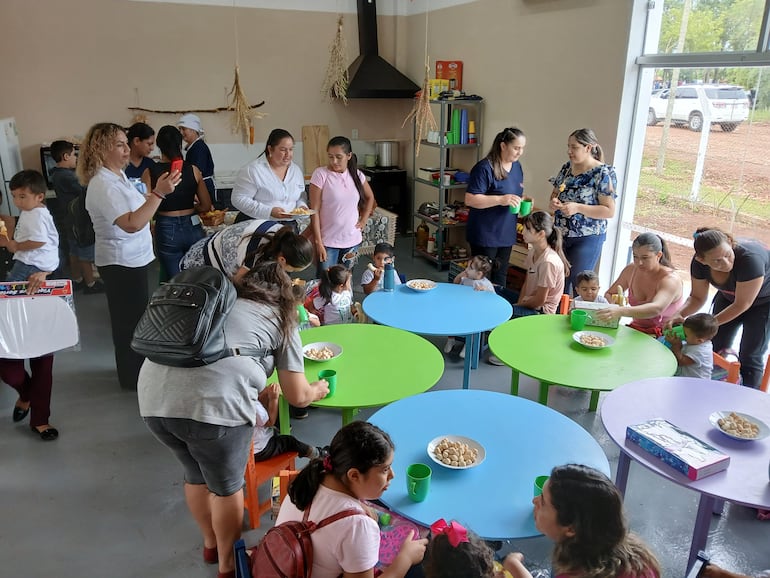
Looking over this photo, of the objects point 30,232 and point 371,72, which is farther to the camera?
point 371,72

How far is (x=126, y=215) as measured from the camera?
303cm

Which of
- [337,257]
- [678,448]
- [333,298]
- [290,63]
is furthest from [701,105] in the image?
[290,63]

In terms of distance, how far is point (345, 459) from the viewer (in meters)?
1.58

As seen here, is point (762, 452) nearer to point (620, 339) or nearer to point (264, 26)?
point (620, 339)

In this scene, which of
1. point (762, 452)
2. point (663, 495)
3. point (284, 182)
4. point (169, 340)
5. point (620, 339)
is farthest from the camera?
point (284, 182)

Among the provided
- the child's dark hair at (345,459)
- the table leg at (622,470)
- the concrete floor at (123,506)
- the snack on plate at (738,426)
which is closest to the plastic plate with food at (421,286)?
the concrete floor at (123,506)

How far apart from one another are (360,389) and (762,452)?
4.84 feet

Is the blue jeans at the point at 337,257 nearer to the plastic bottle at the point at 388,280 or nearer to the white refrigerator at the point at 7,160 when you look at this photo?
the plastic bottle at the point at 388,280

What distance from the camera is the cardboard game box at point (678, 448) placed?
186cm

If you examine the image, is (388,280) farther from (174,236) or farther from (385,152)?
(385,152)

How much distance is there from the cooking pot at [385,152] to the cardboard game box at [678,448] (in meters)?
5.61

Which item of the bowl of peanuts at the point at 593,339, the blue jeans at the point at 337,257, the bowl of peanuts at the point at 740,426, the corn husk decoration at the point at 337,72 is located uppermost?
the corn husk decoration at the point at 337,72

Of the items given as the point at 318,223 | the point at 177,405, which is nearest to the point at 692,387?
the point at 177,405

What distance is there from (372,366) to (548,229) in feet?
5.60
